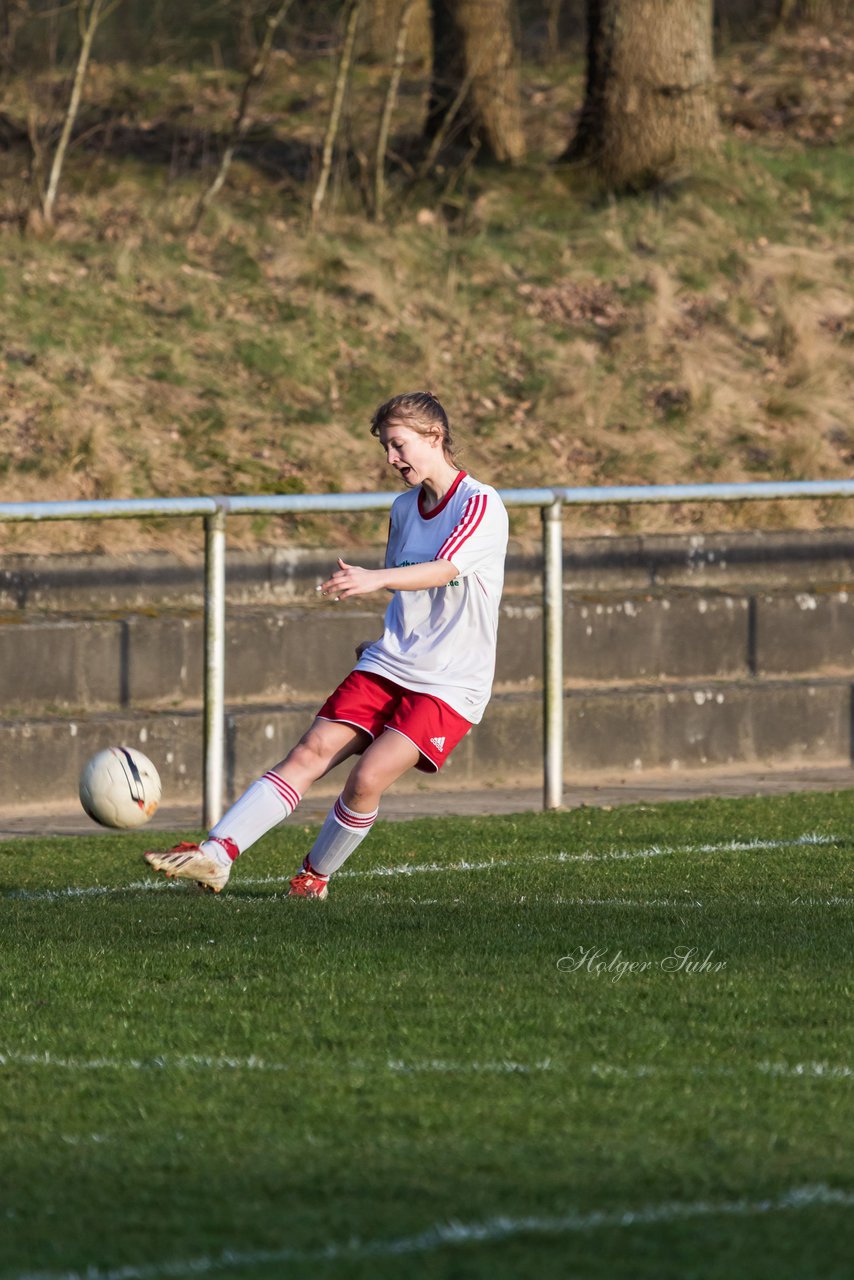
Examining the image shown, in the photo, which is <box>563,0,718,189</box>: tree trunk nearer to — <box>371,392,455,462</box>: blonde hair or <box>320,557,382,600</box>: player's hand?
<box>371,392,455,462</box>: blonde hair

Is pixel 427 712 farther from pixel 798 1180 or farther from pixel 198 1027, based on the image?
pixel 798 1180

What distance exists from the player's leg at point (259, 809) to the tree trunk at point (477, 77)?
11205 millimetres

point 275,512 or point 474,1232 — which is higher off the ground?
point 275,512

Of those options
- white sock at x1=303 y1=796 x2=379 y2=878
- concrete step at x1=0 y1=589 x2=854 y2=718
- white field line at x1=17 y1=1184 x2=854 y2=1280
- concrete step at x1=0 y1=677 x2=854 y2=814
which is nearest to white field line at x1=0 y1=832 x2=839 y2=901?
white sock at x1=303 y1=796 x2=379 y2=878

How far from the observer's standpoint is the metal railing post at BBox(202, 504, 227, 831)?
32.8 ft

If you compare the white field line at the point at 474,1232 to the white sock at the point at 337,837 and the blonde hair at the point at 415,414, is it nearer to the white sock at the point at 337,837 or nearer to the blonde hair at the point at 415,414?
the white sock at the point at 337,837

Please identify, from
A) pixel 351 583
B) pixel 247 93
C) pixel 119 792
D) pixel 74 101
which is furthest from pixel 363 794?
pixel 247 93

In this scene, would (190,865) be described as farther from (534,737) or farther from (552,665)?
(534,737)

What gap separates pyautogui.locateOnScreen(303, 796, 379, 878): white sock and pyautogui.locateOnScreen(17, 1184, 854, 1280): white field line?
3.59 metres

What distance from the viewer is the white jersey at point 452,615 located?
301 inches

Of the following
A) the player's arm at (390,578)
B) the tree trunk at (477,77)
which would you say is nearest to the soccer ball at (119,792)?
the player's arm at (390,578)

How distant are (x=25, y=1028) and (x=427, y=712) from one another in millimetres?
2291

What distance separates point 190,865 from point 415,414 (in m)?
1.67

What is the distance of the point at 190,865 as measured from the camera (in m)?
7.50
